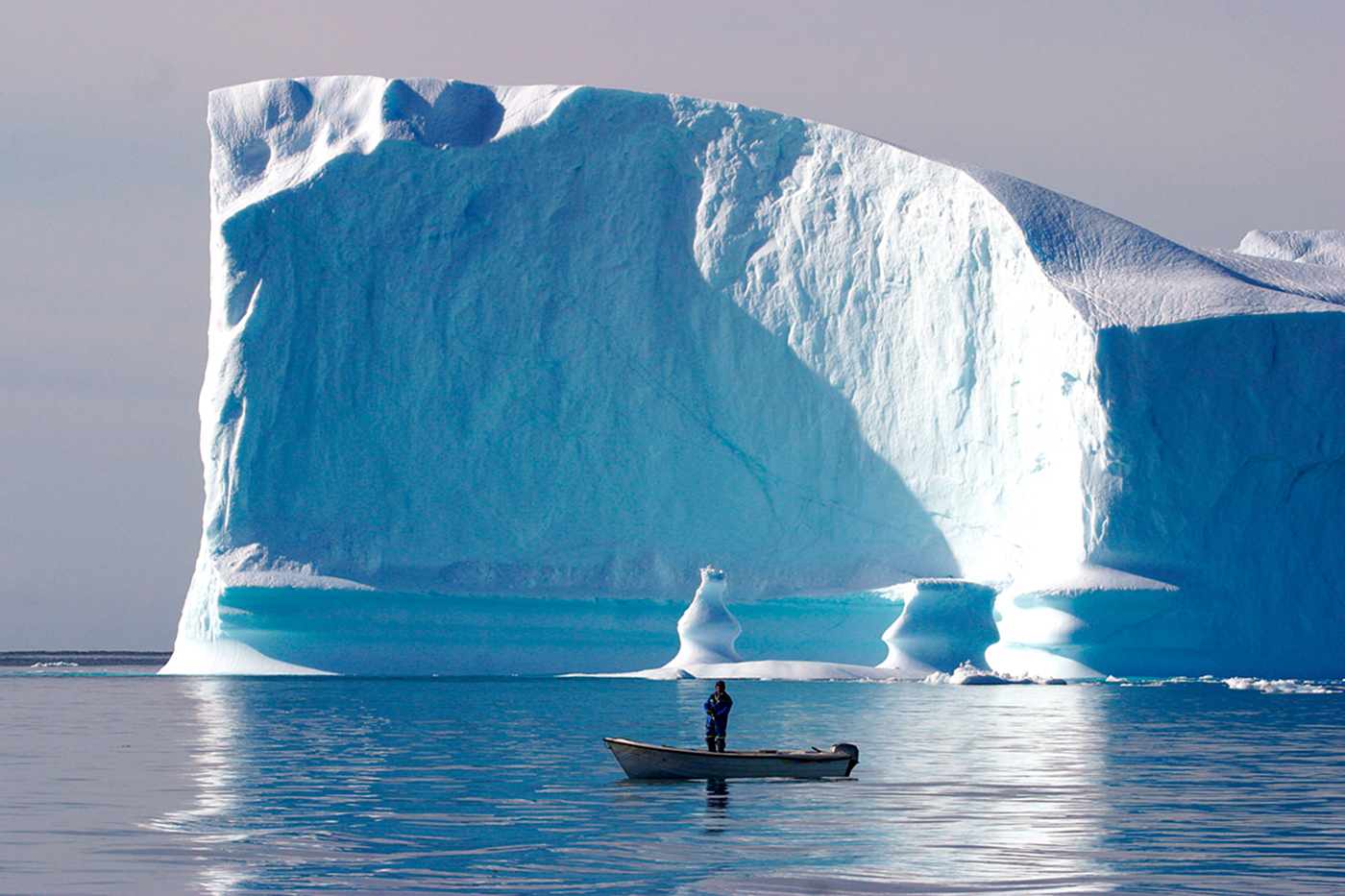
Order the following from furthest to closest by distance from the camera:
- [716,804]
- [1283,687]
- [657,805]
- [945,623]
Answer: [945,623], [1283,687], [716,804], [657,805]

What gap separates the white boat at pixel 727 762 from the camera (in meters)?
10.2

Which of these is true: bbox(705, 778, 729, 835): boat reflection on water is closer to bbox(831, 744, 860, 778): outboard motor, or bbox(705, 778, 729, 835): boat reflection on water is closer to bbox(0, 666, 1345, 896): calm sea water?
bbox(0, 666, 1345, 896): calm sea water

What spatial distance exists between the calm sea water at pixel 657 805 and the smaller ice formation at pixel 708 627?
22.7 feet

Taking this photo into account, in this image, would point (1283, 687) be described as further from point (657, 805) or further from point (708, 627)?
point (657, 805)

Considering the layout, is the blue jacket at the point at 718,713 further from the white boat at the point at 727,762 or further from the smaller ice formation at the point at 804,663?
the smaller ice formation at the point at 804,663

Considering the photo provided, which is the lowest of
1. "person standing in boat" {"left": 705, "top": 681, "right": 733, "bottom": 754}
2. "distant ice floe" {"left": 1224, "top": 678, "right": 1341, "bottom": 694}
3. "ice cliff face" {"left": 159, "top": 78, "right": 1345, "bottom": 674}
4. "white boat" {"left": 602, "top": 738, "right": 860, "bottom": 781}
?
"distant ice floe" {"left": 1224, "top": 678, "right": 1341, "bottom": 694}

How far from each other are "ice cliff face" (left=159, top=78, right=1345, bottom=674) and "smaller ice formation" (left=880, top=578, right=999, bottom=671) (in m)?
0.73

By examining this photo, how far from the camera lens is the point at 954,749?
12359 millimetres

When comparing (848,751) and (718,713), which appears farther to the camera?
(718,713)

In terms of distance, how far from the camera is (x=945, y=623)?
23.7 meters

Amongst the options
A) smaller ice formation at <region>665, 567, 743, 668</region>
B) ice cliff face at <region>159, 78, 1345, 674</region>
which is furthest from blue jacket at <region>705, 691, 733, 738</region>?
ice cliff face at <region>159, 78, 1345, 674</region>

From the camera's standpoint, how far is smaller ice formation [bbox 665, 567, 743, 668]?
2433 centimetres

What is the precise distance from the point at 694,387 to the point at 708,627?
17.4ft

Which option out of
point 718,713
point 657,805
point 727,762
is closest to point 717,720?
point 718,713
